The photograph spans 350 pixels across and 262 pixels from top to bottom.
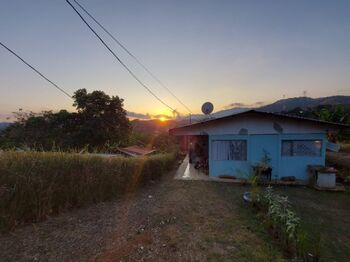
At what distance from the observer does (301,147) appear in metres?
11.1

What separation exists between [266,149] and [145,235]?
27.8 ft

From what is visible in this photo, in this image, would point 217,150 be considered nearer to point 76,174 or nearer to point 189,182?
point 189,182

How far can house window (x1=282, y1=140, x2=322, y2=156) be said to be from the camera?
1102 cm

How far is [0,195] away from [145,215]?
139 inches

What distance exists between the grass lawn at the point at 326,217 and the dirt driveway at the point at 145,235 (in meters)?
1.32

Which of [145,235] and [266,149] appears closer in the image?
[145,235]

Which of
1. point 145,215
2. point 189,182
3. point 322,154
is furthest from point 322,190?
point 145,215

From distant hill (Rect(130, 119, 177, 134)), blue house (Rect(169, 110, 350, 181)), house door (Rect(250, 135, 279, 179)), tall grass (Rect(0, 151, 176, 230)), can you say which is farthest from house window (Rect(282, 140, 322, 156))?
distant hill (Rect(130, 119, 177, 134))

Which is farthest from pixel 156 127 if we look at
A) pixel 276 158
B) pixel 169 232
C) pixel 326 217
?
pixel 169 232

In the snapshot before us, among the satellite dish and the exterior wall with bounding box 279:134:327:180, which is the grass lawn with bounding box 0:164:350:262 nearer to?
the exterior wall with bounding box 279:134:327:180

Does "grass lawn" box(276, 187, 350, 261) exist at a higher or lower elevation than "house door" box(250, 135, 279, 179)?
lower

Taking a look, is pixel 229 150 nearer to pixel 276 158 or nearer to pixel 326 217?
pixel 276 158

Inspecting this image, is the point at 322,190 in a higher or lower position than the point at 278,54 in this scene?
lower

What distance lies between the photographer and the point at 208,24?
9.68m
